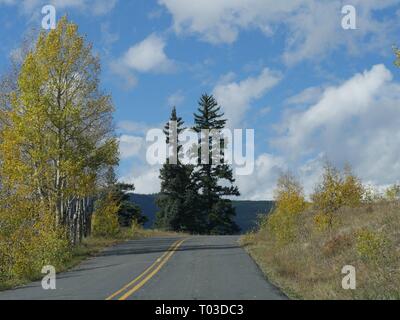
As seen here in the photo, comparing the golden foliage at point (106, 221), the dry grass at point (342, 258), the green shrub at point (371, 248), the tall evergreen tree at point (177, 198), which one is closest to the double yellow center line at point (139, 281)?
the dry grass at point (342, 258)

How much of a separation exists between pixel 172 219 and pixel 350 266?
178 ft

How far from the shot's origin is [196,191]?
242 ft

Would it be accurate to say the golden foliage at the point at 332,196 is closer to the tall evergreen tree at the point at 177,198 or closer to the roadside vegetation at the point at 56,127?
the roadside vegetation at the point at 56,127

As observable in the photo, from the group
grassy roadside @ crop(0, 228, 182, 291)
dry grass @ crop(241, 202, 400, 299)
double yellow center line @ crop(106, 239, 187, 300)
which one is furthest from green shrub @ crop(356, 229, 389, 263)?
grassy roadside @ crop(0, 228, 182, 291)

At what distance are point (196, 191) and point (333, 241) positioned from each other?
51.8m

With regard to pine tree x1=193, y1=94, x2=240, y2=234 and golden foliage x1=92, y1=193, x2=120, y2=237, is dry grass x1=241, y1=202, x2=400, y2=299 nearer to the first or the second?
golden foliage x1=92, y1=193, x2=120, y2=237

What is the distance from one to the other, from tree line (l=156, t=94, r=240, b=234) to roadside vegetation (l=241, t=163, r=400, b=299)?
113ft

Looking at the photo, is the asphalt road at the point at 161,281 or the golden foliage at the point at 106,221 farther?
the golden foliage at the point at 106,221

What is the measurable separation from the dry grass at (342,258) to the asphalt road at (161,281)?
0.94 meters

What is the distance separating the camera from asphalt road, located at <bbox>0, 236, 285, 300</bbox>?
14.0 metres

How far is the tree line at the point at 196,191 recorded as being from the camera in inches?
2820

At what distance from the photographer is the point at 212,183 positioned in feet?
245
